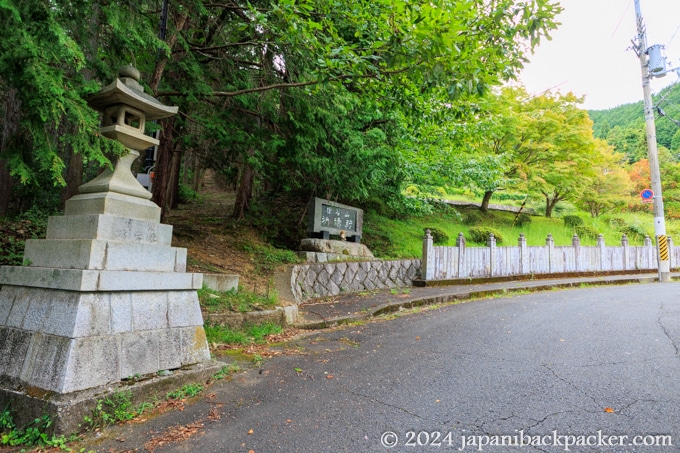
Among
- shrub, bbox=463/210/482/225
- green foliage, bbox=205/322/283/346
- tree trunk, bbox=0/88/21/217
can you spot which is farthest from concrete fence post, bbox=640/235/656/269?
tree trunk, bbox=0/88/21/217

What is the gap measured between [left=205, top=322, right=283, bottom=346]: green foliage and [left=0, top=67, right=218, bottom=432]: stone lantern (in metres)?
1.05

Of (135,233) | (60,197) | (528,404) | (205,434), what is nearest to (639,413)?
(528,404)

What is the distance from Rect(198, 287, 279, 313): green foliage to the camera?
5433mm

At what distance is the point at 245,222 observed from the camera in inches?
455

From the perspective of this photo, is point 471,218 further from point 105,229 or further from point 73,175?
point 105,229

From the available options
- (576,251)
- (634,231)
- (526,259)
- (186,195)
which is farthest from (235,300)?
(634,231)

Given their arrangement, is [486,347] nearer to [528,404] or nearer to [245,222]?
[528,404]

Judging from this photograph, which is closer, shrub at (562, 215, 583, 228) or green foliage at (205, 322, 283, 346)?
green foliage at (205, 322, 283, 346)

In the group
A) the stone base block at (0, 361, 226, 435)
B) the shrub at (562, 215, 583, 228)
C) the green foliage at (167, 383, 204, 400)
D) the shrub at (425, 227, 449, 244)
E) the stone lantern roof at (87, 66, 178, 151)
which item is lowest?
the green foliage at (167, 383, 204, 400)

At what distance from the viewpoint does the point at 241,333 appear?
5215 mm

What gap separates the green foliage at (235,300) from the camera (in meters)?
5.43

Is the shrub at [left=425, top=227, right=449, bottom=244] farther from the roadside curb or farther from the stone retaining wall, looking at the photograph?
the roadside curb

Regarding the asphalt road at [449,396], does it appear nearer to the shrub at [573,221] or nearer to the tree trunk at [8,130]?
the tree trunk at [8,130]

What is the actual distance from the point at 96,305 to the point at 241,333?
2.40m
